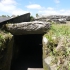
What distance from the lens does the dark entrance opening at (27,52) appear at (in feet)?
35.7

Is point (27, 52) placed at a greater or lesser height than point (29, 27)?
lesser

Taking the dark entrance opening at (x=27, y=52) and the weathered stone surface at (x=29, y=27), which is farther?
the dark entrance opening at (x=27, y=52)

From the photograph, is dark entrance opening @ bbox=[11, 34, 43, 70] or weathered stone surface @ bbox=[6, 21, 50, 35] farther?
dark entrance opening @ bbox=[11, 34, 43, 70]

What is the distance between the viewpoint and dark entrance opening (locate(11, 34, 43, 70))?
1088 cm

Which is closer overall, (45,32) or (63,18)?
(45,32)

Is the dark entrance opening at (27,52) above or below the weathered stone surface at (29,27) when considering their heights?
below

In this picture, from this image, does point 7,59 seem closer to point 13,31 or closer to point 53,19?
point 13,31

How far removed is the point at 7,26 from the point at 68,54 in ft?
15.3

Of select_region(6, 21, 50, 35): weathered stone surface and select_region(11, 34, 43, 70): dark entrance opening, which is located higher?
select_region(6, 21, 50, 35): weathered stone surface

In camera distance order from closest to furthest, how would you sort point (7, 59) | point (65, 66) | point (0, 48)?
1. point (65, 66)
2. point (0, 48)
3. point (7, 59)

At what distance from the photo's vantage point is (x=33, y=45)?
1559 centimetres

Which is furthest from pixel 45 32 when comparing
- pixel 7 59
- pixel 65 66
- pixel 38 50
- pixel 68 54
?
pixel 38 50

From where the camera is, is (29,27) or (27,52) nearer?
(29,27)

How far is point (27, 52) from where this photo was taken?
14617mm
